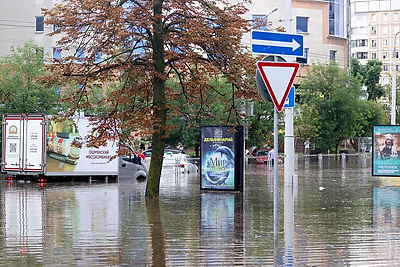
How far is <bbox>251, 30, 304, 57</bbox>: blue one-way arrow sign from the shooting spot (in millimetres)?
10594

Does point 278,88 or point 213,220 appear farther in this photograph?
point 213,220

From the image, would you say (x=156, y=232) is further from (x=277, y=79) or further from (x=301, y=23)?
(x=301, y=23)

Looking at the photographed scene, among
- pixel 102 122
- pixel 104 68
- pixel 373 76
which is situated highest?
pixel 373 76

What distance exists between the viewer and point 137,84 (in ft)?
63.3

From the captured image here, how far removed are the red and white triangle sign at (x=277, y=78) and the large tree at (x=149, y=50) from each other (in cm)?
727

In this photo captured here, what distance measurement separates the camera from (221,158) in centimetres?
2189

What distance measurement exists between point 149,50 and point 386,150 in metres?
Answer: 10.4

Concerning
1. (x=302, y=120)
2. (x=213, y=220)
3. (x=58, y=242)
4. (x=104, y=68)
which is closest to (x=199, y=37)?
(x=104, y=68)

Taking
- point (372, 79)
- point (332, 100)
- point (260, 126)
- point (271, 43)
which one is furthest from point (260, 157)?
point (271, 43)

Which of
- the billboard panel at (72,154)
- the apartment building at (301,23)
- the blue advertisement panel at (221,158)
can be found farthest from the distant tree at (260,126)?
the blue advertisement panel at (221,158)

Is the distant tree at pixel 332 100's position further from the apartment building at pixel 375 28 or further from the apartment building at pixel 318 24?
the apartment building at pixel 375 28

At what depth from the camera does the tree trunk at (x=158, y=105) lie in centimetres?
1812

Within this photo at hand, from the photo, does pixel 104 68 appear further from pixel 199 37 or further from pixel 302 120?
pixel 302 120

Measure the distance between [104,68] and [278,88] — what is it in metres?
9.09
